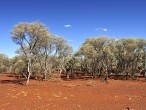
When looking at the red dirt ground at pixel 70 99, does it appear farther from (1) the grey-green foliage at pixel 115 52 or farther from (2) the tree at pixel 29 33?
(1) the grey-green foliage at pixel 115 52

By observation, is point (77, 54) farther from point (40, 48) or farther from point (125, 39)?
point (40, 48)

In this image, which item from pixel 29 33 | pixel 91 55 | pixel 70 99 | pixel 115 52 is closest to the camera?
pixel 70 99

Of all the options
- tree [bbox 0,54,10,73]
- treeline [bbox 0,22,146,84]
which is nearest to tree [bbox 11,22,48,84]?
treeline [bbox 0,22,146,84]

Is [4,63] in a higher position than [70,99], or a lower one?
higher

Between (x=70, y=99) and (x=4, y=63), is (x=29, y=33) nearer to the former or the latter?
(x=70, y=99)

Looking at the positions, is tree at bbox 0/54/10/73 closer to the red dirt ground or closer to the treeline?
the treeline

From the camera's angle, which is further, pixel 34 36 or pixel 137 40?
pixel 137 40

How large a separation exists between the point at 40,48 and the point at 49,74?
6.35 meters

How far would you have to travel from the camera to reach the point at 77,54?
7569 cm

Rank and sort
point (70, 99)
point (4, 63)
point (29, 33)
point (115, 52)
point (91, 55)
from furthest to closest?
point (4, 63), point (115, 52), point (91, 55), point (29, 33), point (70, 99)

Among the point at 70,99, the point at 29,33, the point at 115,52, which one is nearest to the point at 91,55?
the point at 115,52

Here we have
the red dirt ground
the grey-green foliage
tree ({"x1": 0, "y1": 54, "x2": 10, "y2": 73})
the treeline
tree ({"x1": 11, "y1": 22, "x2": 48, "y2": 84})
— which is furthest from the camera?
tree ({"x1": 0, "y1": 54, "x2": 10, "y2": 73})

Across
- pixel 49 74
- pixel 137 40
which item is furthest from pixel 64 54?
pixel 137 40

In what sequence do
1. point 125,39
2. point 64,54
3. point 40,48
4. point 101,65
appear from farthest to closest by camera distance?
point 101,65 → point 125,39 → point 64,54 → point 40,48
